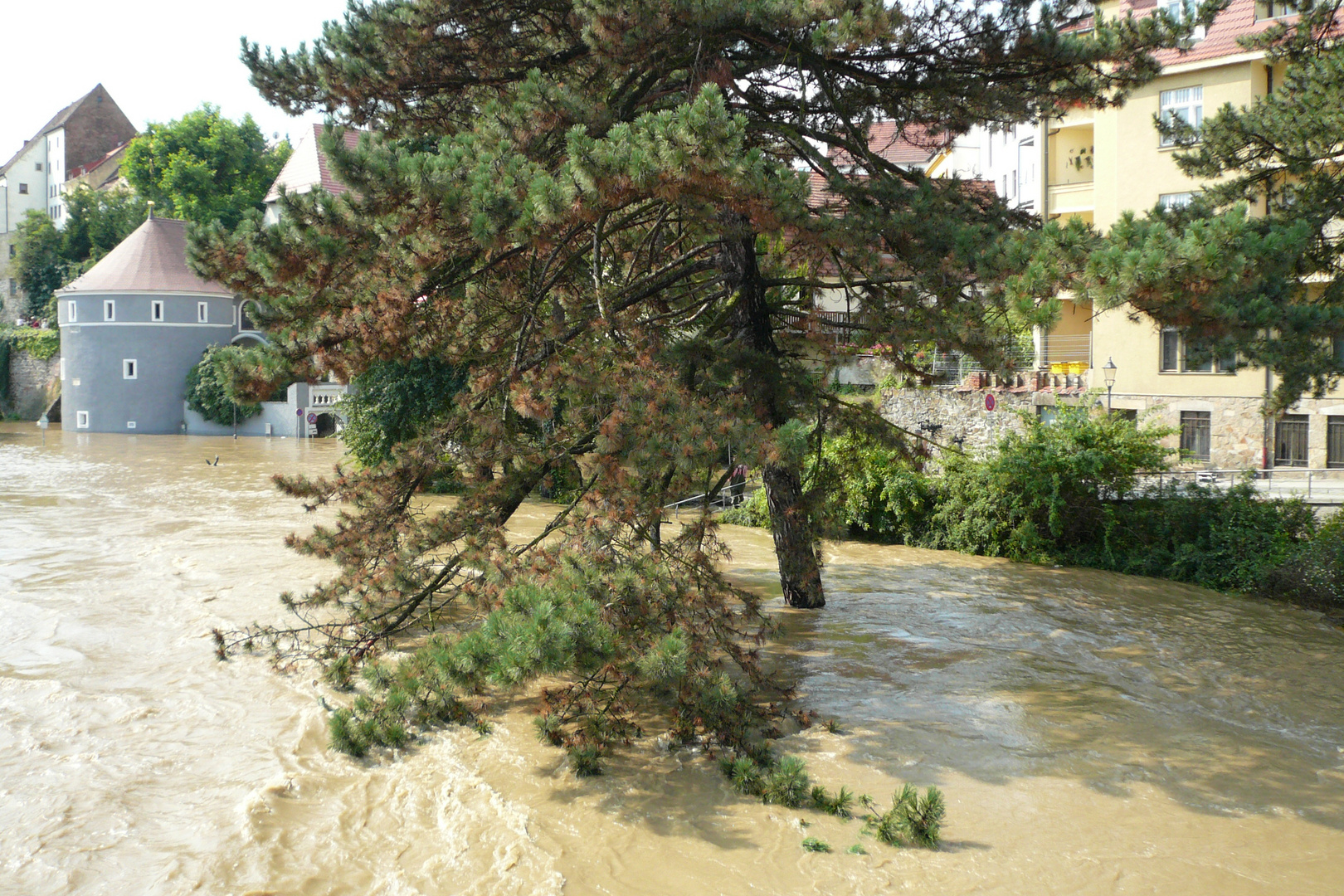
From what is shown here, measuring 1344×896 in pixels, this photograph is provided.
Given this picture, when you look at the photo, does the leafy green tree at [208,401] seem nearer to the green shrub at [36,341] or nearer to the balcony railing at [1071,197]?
the green shrub at [36,341]

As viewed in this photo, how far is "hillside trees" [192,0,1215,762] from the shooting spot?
739 cm

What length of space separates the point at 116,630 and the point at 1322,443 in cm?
2334

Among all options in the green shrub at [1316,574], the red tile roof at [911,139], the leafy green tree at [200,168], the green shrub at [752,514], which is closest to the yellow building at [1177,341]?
the green shrub at [1316,574]

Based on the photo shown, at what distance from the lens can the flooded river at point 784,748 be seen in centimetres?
609

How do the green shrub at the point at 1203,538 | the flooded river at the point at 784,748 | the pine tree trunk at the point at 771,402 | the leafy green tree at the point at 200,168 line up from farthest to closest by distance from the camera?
the leafy green tree at the point at 200,168 → the green shrub at the point at 1203,538 → the pine tree trunk at the point at 771,402 → the flooded river at the point at 784,748

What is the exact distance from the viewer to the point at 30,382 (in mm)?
55469

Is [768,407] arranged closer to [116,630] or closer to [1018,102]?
[1018,102]

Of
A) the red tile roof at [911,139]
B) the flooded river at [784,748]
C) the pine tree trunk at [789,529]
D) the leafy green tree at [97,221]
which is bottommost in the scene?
the flooded river at [784,748]

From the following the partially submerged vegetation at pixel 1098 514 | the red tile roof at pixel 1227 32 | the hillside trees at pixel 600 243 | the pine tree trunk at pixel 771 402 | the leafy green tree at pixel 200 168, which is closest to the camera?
the hillside trees at pixel 600 243

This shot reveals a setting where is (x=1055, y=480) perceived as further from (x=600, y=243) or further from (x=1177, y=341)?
(x=600, y=243)

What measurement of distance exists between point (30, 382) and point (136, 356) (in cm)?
1373

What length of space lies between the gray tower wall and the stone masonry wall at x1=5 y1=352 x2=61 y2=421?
8173 millimetres

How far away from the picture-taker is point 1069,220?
22.6 feet

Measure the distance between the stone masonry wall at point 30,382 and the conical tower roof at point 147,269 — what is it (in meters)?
8.58
